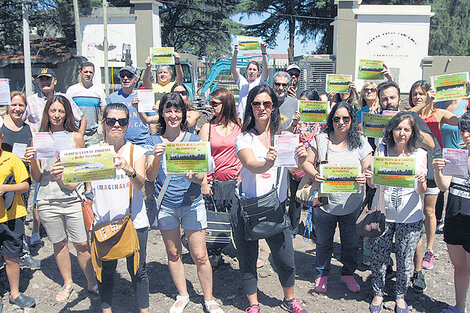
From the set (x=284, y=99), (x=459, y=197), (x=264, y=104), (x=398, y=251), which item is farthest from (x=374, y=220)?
(x=284, y=99)

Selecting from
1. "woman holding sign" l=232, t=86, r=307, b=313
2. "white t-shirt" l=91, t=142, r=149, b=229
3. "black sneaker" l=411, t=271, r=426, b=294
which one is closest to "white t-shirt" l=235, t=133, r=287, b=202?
"woman holding sign" l=232, t=86, r=307, b=313

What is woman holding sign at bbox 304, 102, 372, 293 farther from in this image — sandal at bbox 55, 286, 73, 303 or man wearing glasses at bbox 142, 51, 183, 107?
man wearing glasses at bbox 142, 51, 183, 107

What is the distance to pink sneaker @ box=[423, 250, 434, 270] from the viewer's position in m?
4.85

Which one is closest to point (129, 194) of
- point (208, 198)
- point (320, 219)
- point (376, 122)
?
point (208, 198)

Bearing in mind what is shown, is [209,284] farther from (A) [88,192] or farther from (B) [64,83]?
(B) [64,83]

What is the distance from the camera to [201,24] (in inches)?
1417

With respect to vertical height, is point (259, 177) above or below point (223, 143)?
below

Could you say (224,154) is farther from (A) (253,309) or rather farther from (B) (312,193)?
(A) (253,309)

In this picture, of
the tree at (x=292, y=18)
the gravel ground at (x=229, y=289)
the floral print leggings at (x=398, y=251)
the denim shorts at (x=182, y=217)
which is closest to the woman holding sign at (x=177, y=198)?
the denim shorts at (x=182, y=217)

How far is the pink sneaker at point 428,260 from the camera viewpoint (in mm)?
4855

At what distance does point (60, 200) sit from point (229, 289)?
2027mm

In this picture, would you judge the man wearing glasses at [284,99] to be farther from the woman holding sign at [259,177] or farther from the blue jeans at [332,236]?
the woman holding sign at [259,177]

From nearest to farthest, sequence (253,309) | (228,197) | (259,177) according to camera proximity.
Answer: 1. (259,177)
2. (253,309)
3. (228,197)

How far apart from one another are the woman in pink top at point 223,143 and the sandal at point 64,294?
1.80 m
